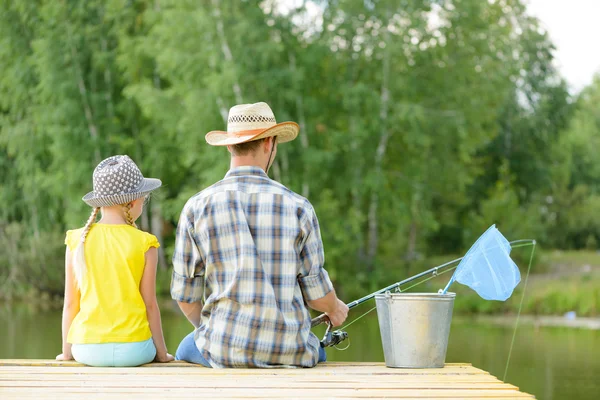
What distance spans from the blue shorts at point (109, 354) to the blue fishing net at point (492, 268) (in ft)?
3.62

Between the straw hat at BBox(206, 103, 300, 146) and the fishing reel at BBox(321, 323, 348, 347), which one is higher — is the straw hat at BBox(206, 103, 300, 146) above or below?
above

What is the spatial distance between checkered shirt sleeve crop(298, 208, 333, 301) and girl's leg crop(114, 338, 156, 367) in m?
0.59

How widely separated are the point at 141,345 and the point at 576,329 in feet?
36.2

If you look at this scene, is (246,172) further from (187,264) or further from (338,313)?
(338,313)

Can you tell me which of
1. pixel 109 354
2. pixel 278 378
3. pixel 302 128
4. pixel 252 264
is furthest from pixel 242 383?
pixel 302 128

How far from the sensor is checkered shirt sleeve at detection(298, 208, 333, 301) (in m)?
3.30

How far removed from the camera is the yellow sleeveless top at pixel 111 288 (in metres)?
3.47

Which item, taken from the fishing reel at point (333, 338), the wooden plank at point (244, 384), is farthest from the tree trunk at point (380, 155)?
the wooden plank at point (244, 384)

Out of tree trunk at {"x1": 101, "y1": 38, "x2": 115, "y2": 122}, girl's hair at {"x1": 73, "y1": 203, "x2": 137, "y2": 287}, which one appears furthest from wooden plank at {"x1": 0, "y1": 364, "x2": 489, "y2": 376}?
tree trunk at {"x1": 101, "y1": 38, "x2": 115, "y2": 122}

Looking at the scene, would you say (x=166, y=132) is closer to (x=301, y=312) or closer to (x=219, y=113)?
(x=219, y=113)

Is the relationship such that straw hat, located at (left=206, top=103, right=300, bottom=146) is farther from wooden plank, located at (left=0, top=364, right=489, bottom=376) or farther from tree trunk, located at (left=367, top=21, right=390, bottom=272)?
tree trunk, located at (left=367, top=21, right=390, bottom=272)

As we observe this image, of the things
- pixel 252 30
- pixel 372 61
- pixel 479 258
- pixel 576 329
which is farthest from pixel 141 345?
pixel 372 61

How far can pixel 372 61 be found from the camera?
1800cm

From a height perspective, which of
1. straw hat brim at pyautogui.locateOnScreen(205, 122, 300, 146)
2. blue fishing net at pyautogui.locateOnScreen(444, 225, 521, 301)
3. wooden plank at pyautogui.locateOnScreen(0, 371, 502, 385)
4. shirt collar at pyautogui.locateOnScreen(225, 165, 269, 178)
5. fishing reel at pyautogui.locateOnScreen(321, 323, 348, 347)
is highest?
straw hat brim at pyautogui.locateOnScreen(205, 122, 300, 146)
